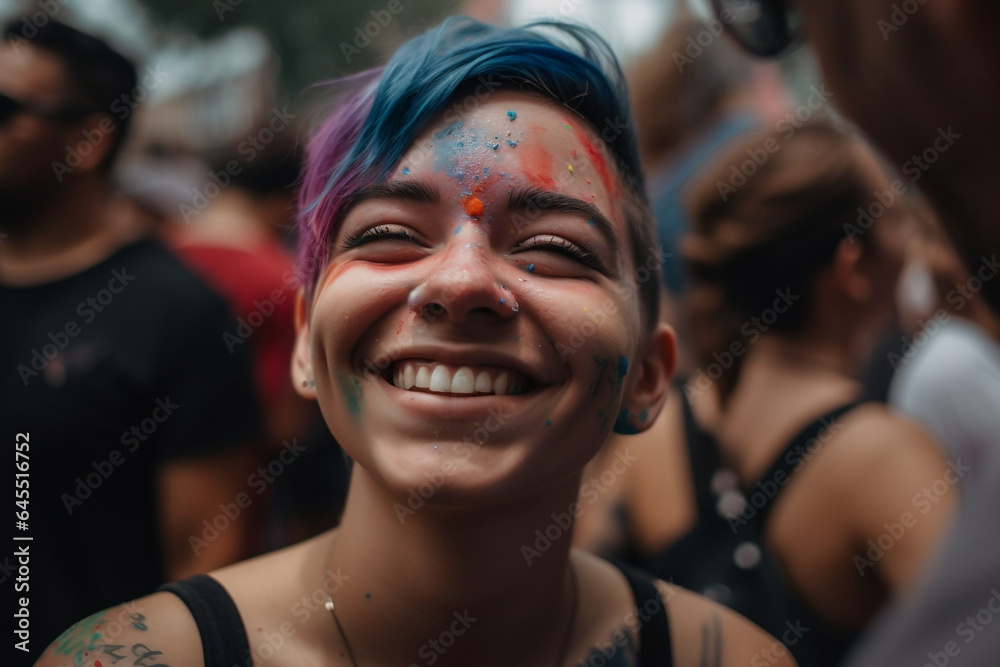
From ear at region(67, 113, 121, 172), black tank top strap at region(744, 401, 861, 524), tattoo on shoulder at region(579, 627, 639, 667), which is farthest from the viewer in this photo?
black tank top strap at region(744, 401, 861, 524)

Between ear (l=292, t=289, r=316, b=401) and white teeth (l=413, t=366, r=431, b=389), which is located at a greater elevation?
white teeth (l=413, t=366, r=431, b=389)

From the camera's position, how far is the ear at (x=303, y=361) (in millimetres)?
1686

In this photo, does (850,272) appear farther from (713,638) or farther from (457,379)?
(457,379)

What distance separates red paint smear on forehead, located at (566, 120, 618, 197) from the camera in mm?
1629

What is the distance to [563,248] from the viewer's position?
1.53 meters

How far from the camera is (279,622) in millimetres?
1585

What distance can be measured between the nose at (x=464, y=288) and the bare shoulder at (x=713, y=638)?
2.91 feet

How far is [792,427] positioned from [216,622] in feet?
6.01

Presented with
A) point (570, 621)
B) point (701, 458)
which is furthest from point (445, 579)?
point (701, 458)

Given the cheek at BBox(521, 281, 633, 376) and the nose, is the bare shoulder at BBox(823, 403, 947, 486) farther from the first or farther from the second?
the nose

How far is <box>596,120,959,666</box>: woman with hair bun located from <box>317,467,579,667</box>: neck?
0.97 meters

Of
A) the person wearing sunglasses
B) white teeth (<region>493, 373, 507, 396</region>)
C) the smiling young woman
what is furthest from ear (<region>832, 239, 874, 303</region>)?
white teeth (<region>493, 373, 507, 396</region>)

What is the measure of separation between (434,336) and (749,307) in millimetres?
1820

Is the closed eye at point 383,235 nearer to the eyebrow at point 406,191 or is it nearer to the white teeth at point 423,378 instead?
the eyebrow at point 406,191
